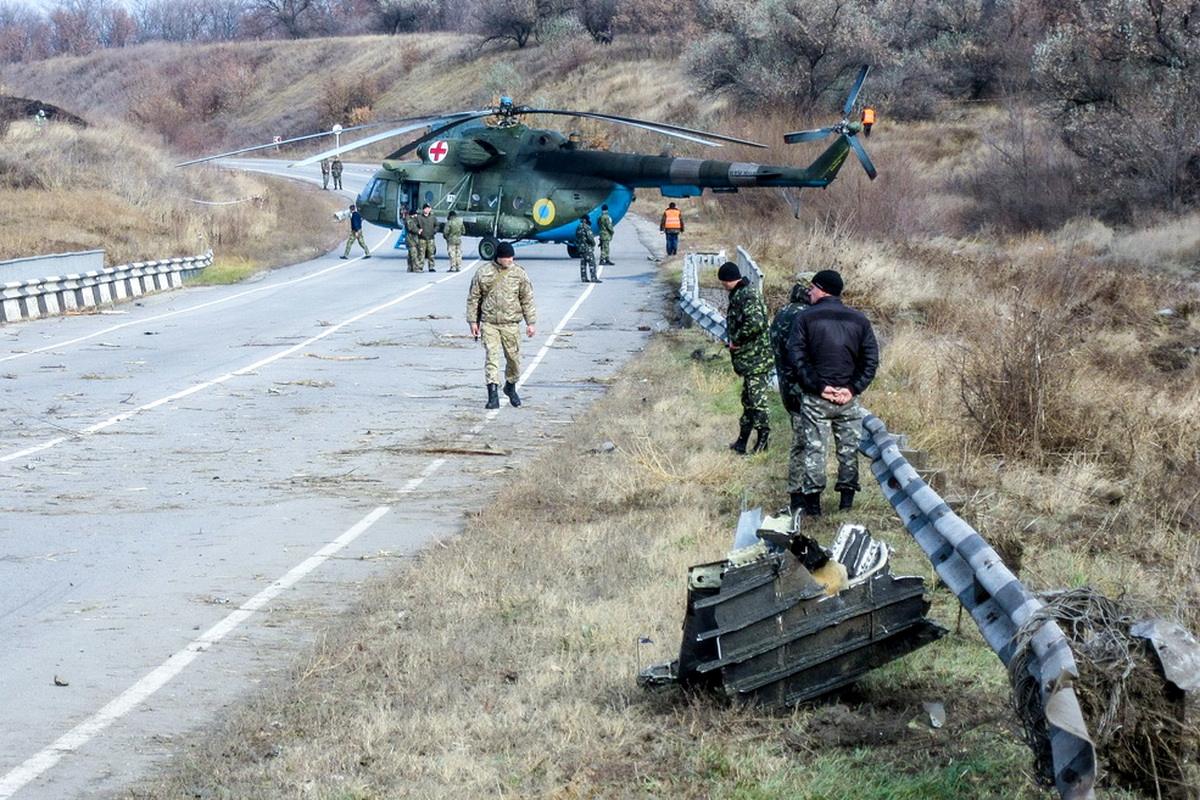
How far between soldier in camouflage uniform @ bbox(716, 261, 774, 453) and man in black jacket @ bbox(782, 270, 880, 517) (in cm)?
223

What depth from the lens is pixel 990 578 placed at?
Result: 5711mm

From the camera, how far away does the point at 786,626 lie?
6023mm

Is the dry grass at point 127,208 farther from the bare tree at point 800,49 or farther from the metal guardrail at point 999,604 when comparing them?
the metal guardrail at point 999,604

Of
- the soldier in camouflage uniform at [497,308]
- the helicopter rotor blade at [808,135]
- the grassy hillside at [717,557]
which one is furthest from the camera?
the helicopter rotor blade at [808,135]

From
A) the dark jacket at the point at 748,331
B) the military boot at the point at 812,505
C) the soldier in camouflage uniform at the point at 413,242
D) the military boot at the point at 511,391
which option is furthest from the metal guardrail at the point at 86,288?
the military boot at the point at 812,505

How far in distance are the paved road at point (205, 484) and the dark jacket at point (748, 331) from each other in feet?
7.90

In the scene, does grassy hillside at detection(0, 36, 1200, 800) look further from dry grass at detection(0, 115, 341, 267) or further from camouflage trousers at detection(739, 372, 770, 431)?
dry grass at detection(0, 115, 341, 267)

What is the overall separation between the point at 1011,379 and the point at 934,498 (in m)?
5.11

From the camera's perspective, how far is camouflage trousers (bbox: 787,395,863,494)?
10.0 m

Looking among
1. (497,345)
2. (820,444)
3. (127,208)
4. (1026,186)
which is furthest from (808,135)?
(127,208)

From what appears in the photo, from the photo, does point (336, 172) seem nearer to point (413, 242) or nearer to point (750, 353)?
point (413, 242)

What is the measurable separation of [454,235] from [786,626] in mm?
29719

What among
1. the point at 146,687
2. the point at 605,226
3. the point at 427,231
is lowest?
the point at 605,226

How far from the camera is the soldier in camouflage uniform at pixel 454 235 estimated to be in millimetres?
34969
